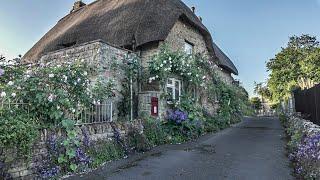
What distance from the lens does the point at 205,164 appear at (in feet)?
23.4

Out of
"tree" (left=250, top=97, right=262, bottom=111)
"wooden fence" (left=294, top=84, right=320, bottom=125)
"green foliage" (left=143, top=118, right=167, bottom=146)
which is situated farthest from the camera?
"tree" (left=250, top=97, right=262, bottom=111)

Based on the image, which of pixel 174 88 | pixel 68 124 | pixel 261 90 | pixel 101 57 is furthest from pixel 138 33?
pixel 261 90

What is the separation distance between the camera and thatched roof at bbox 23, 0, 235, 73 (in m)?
12.7

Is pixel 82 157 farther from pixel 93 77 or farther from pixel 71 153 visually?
pixel 93 77

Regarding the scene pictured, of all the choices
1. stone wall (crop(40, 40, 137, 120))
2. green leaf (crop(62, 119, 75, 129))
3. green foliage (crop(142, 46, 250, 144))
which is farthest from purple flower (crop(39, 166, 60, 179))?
stone wall (crop(40, 40, 137, 120))

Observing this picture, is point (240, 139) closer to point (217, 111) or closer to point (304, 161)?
point (304, 161)

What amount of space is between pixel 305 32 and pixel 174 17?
768 inches

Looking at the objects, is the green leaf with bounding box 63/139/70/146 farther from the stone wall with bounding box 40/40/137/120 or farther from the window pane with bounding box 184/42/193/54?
the window pane with bounding box 184/42/193/54

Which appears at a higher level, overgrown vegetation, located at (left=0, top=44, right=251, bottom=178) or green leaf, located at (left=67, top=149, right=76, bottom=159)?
overgrown vegetation, located at (left=0, top=44, right=251, bottom=178)

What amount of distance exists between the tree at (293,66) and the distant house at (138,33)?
33.0 ft

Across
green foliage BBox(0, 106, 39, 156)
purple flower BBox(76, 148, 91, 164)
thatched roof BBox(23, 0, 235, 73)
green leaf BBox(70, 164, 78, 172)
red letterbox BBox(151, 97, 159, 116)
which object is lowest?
green leaf BBox(70, 164, 78, 172)

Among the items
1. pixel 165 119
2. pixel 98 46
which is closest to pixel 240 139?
pixel 165 119

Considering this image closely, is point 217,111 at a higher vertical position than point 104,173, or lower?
higher

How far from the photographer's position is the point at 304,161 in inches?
227
